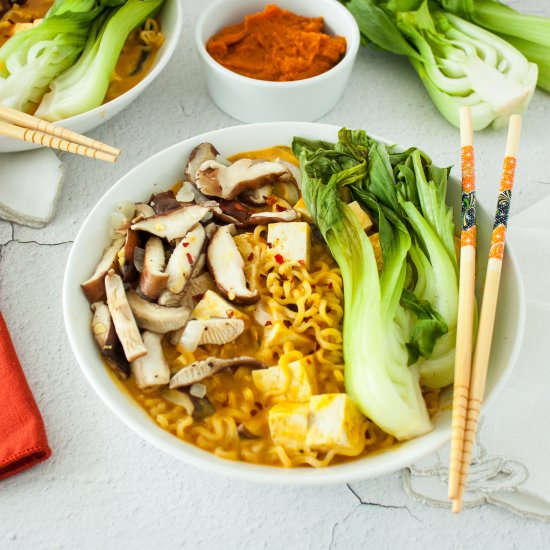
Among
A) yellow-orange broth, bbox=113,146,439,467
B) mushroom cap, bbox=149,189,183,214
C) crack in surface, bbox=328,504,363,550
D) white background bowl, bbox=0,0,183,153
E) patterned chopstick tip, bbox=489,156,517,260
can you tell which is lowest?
crack in surface, bbox=328,504,363,550

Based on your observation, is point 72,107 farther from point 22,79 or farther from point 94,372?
point 94,372

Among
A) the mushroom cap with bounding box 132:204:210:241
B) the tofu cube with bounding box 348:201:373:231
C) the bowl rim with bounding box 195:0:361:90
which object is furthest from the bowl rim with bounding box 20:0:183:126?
the tofu cube with bounding box 348:201:373:231

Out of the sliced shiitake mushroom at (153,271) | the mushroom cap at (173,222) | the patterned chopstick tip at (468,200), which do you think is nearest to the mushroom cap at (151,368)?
the sliced shiitake mushroom at (153,271)

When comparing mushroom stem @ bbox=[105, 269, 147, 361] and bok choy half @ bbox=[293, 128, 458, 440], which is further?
mushroom stem @ bbox=[105, 269, 147, 361]

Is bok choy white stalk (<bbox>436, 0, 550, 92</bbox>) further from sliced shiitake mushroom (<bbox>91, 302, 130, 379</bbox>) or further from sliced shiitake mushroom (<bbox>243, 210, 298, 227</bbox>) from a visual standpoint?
sliced shiitake mushroom (<bbox>91, 302, 130, 379</bbox>)

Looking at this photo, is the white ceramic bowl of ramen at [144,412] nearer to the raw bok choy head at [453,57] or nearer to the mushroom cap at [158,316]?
the mushroom cap at [158,316]

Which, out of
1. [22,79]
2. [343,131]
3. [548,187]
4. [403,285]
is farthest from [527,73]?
[22,79]
